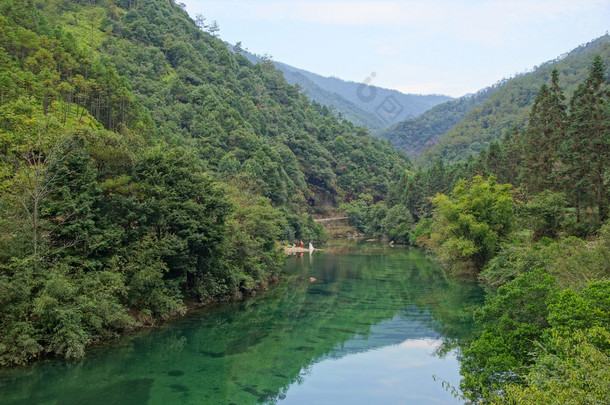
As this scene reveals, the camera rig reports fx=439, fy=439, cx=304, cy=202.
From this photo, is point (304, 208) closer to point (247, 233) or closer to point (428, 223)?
point (428, 223)

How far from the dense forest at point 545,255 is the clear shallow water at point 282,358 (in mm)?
2565

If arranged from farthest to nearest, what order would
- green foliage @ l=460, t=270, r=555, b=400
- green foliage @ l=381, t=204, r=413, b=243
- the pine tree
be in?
green foliage @ l=381, t=204, r=413, b=243
the pine tree
green foliage @ l=460, t=270, r=555, b=400

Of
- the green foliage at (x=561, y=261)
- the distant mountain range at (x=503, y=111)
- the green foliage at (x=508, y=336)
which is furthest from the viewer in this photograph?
the distant mountain range at (x=503, y=111)

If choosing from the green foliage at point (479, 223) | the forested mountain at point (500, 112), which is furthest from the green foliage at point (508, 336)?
the forested mountain at point (500, 112)

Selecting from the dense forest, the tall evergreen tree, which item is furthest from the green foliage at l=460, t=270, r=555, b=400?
the tall evergreen tree

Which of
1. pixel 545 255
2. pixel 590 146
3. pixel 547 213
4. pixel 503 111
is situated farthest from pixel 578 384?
pixel 503 111

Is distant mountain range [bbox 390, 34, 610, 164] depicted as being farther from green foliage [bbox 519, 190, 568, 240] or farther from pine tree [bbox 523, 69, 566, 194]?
green foliage [bbox 519, 190, 568, 240]

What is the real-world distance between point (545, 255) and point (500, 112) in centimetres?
11717

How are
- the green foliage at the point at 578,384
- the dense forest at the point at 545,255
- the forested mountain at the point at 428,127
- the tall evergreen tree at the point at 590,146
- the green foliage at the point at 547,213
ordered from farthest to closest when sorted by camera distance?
the forested mountain at the point at 428,127 → the green foliage at the point at 547,213 → the tall evergreen tree at the point at 590,146 → the dense forest at the point at 545,255 → the green foliage at the point at 578,384

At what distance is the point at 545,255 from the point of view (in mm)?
23422

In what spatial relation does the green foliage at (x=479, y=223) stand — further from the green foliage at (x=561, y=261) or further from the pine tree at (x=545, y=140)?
the pine tree at (x=545, y=140)

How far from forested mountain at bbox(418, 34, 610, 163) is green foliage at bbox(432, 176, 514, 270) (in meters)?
83.2

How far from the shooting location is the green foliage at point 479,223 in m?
34.2

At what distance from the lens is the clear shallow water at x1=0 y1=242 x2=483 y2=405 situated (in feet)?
48.6
